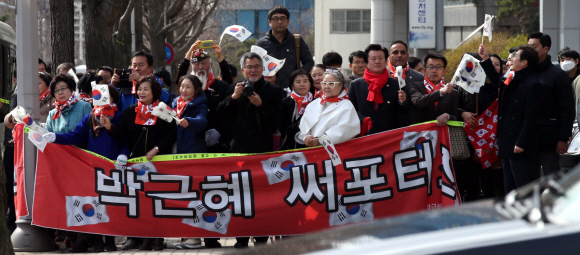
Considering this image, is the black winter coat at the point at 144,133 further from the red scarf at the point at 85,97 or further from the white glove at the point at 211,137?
the red scarf at the point at 85,97

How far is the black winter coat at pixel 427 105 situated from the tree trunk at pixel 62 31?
796cm

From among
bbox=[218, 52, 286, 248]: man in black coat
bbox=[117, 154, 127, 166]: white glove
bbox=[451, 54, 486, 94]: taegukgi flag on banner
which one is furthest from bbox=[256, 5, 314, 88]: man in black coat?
bbox=[117, 154, 127, 166]: white glove

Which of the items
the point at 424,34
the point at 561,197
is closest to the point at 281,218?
the point at 561,197

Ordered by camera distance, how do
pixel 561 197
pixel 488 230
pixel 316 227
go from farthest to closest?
pixel 316 227
pixel 561 197
pixel 488 230

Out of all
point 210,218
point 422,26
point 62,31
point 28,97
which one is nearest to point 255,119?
point 210,218

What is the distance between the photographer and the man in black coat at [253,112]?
23.0ft

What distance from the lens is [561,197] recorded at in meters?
2.24

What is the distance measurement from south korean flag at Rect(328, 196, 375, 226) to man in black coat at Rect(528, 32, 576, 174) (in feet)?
6.16

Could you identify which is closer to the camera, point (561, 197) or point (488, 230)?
point (488, 230)

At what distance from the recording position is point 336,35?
48.3 meters

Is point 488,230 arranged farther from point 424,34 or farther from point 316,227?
point 424,34

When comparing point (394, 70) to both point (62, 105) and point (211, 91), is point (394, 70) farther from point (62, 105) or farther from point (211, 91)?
point (62, 105)

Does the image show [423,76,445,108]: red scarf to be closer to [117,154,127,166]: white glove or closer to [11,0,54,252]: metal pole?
[117,154,127,166]: white glove

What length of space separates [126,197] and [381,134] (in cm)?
268
